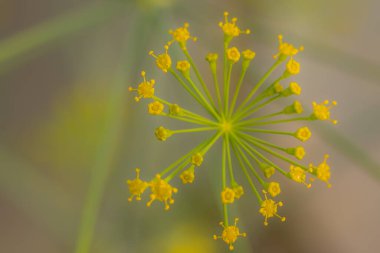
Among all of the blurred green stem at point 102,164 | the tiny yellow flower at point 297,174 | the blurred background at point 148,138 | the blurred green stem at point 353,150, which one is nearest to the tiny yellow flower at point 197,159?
the tiny yellow flower at point 297,174

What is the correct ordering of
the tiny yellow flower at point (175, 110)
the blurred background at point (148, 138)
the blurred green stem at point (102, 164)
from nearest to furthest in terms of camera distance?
the tiny yellow flower at point (175, 110) → the blurred green stem at point (102, 164) → the blurred background at point (148, 138)

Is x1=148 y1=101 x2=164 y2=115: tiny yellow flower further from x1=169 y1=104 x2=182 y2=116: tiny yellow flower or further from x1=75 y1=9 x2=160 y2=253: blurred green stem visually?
x1=75 y1=9 x2=160 y2=253: blurred green stem

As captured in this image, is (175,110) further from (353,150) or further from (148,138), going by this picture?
(148,138)

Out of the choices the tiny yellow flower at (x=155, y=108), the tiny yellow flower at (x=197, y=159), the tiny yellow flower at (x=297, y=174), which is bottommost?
the tiny yellow flower at (x=297, y=174)

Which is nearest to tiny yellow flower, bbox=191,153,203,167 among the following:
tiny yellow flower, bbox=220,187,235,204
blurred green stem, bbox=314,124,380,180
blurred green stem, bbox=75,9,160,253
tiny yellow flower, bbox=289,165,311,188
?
tiny yellow flower, bbox=220,187,235,204

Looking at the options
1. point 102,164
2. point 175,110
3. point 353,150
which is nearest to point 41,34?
point 102,164

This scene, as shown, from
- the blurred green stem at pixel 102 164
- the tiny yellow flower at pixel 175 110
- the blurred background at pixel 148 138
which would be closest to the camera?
the tiny yellow flower at pixel 175 110

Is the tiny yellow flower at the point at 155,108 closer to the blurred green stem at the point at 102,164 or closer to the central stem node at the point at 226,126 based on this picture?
the central stem node at the point at 226,126

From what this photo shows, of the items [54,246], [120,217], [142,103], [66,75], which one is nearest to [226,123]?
[142,103]

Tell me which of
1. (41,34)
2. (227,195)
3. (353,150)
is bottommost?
(227,195)
